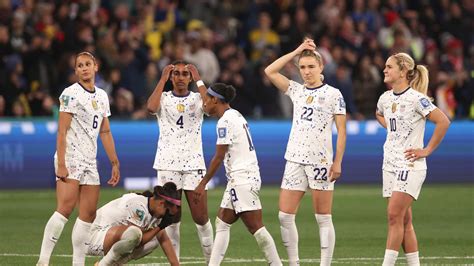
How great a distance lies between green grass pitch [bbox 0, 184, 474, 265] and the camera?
52.4 feet

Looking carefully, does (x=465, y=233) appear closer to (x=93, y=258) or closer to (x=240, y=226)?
(x=240, y=226)

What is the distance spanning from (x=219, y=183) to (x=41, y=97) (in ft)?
13.2

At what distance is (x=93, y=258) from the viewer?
16281mm

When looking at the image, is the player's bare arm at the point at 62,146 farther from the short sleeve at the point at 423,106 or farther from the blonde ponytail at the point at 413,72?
the short sleeve at the point at 423,106

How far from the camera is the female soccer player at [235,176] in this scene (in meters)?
13.5

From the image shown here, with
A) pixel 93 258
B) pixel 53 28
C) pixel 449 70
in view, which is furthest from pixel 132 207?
pixel 449 70

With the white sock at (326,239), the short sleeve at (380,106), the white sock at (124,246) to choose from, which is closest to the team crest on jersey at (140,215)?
the white sock at (124,246)

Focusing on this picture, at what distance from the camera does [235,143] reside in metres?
13.6

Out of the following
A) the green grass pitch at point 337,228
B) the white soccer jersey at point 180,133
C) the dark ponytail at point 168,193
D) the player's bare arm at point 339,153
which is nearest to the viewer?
the dark ponytail at point 168,193

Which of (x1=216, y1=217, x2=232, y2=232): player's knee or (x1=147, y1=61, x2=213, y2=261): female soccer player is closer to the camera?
(x1=216, y1=217, x2=232, y2=232): player's knee

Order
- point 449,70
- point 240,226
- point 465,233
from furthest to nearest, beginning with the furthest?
point 449,70
point 240,226
point 465,233

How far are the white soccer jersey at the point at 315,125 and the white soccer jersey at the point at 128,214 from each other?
1.76 meters

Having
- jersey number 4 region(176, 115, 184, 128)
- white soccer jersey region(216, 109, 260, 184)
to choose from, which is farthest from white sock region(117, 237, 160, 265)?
jersey number 4 region(176, 115, 184, 128)

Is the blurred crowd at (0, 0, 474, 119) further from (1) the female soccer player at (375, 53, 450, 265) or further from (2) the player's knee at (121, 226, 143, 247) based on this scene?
(1) the female soccer player at (375, 53, 450, 265)
